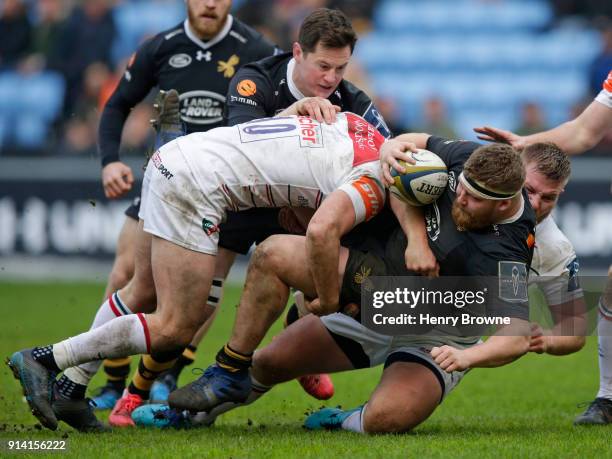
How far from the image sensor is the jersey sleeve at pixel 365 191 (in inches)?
233

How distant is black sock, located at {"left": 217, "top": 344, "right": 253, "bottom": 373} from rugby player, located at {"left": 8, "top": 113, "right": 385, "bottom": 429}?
227 millimetres

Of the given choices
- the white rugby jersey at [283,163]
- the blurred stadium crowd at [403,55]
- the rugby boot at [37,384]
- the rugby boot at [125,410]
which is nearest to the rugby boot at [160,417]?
the rugby boot at [125,410]

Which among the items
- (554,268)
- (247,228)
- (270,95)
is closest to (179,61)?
(270,95)

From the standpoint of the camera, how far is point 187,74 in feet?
26.5

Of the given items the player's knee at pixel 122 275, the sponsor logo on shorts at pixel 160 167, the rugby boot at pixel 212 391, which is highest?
the sponsor logo on shorts at pixel 160 167

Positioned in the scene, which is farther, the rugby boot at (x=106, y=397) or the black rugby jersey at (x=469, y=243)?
the rugby boot at (x=106, y=397)

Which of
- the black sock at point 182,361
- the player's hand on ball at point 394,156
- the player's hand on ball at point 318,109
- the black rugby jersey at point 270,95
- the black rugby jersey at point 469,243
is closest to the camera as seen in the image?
the black rugby jersey at point 469,243

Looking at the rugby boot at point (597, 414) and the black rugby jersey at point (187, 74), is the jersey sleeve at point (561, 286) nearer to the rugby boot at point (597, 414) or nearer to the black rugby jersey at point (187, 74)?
the rugby boot at point (597, 414)

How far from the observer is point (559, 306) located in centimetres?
661

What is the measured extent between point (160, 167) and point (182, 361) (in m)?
2.13

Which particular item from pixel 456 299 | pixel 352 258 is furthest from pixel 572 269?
pixel 352 258

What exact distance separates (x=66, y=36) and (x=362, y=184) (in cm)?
1270

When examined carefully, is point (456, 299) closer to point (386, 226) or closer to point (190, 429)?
point (386, 226)

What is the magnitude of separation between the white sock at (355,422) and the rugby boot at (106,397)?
6.41 ft
